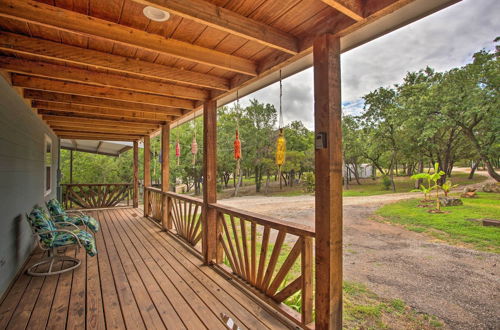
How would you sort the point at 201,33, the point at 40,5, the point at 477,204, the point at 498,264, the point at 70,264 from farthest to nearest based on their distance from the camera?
the point at 477,204 → the point at 498,264 → the point at 70,264 → the point at 201,33 → the point at 40,5

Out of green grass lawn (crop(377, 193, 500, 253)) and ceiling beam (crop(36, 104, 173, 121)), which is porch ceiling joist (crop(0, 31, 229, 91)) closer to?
ceiling beam (crop(36, 104, 173, 121))

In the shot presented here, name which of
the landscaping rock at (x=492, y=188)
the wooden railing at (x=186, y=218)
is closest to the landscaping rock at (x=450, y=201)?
the landscaping rock at (x=492, y=188)

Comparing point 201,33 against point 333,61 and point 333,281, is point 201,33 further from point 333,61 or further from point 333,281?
point 333,281

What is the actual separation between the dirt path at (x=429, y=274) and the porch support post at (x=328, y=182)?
273cm

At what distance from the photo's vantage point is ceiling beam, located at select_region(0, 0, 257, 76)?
146 cm

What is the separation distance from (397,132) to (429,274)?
36.6 ft

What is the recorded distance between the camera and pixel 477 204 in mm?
8961

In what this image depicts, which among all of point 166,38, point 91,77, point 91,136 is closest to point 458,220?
point 166,38

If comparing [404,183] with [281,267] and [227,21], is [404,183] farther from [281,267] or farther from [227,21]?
[227,21]

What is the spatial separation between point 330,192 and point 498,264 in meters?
5.94

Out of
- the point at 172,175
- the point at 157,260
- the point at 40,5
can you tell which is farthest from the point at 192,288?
the point at 172,175

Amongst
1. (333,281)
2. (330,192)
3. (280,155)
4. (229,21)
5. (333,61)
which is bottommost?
(333,281)

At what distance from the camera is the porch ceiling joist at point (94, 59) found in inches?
73.8

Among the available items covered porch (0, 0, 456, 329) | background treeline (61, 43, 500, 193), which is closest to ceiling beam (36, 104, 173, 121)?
covered porch (0, 0, 456, 329)
